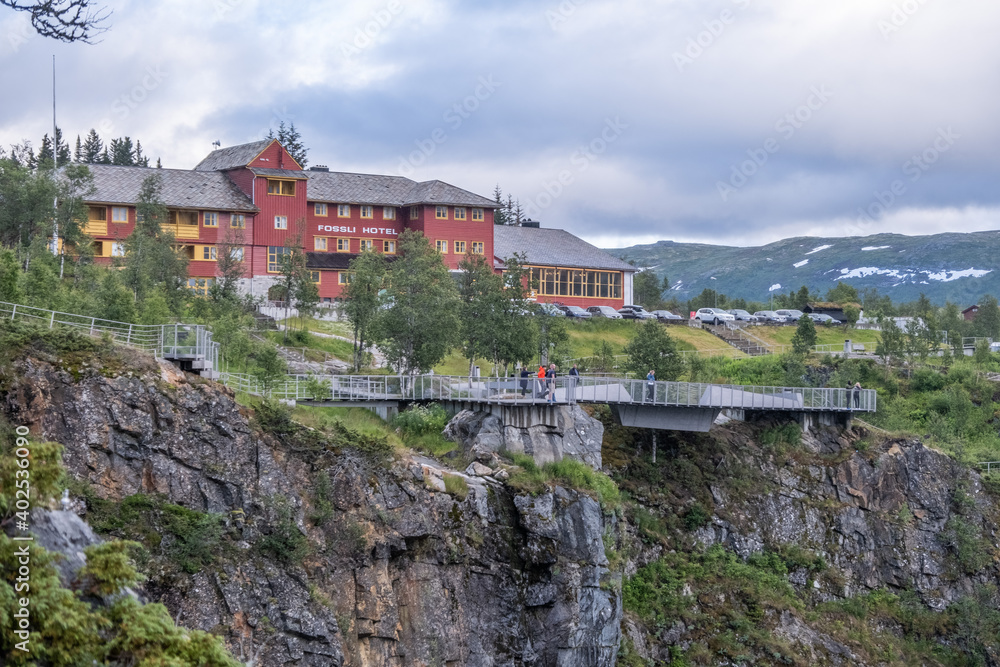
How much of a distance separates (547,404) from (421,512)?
902 centimetres

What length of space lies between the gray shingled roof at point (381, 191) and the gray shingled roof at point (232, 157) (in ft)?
15.4

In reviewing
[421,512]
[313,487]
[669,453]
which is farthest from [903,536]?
[313,487]

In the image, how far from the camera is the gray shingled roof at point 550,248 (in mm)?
91000

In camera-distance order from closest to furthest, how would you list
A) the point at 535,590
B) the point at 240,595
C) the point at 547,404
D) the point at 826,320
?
the point at 240,595
the point at 535,590
the point at 547,404
the point at 826,320

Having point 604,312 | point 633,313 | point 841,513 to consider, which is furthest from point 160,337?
point 633,313

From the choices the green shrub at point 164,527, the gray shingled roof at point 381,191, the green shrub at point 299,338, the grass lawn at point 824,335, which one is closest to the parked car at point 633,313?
the grass lawn at point 824,335

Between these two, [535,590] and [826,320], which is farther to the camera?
[826,320]

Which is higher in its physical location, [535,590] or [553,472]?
[553,472]

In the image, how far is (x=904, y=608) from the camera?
180ft

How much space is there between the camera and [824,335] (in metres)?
90.0

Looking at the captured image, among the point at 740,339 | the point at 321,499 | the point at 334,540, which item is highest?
the point at 740,339

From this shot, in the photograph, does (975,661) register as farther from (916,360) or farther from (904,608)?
(916,360)

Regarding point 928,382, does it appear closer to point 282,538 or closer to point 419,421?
point 419,421

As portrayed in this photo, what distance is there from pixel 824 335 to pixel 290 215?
41071 millimetres
